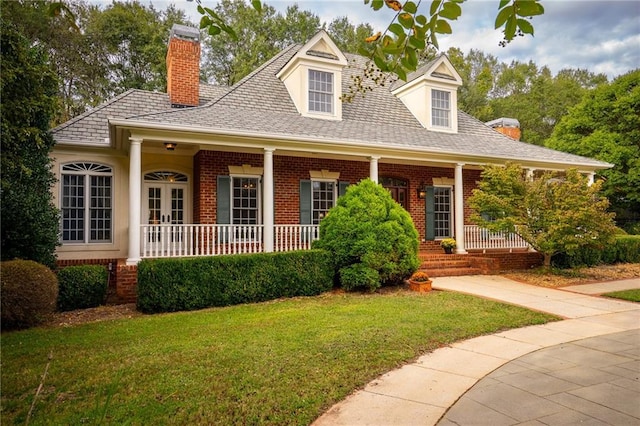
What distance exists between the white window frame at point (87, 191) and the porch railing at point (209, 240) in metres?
1.36

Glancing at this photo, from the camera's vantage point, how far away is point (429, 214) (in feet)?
46.3

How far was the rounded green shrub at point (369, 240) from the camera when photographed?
9023mm

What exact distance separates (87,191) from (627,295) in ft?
43.7

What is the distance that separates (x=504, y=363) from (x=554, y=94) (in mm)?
38278

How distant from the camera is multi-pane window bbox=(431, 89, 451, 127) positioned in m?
14.8

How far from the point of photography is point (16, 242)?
784 cm

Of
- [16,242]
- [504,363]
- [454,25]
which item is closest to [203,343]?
[504,363]

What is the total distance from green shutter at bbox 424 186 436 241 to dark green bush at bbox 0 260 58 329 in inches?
432

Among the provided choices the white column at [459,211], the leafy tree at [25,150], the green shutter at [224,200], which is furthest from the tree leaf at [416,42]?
the white column at [459,211]

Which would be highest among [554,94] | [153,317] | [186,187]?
[554,94]

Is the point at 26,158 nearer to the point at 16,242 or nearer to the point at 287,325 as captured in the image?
the point at 16,242

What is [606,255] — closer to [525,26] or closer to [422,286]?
[422,286]

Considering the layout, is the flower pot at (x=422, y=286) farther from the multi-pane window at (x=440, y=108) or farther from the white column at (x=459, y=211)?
the multi-pane window at (x=440, y=108)

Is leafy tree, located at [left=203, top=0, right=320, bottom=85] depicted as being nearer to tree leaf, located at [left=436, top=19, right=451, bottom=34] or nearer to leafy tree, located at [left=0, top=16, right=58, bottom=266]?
leafy tree, located at [left=0, top=16, right=58, bottom=266]
